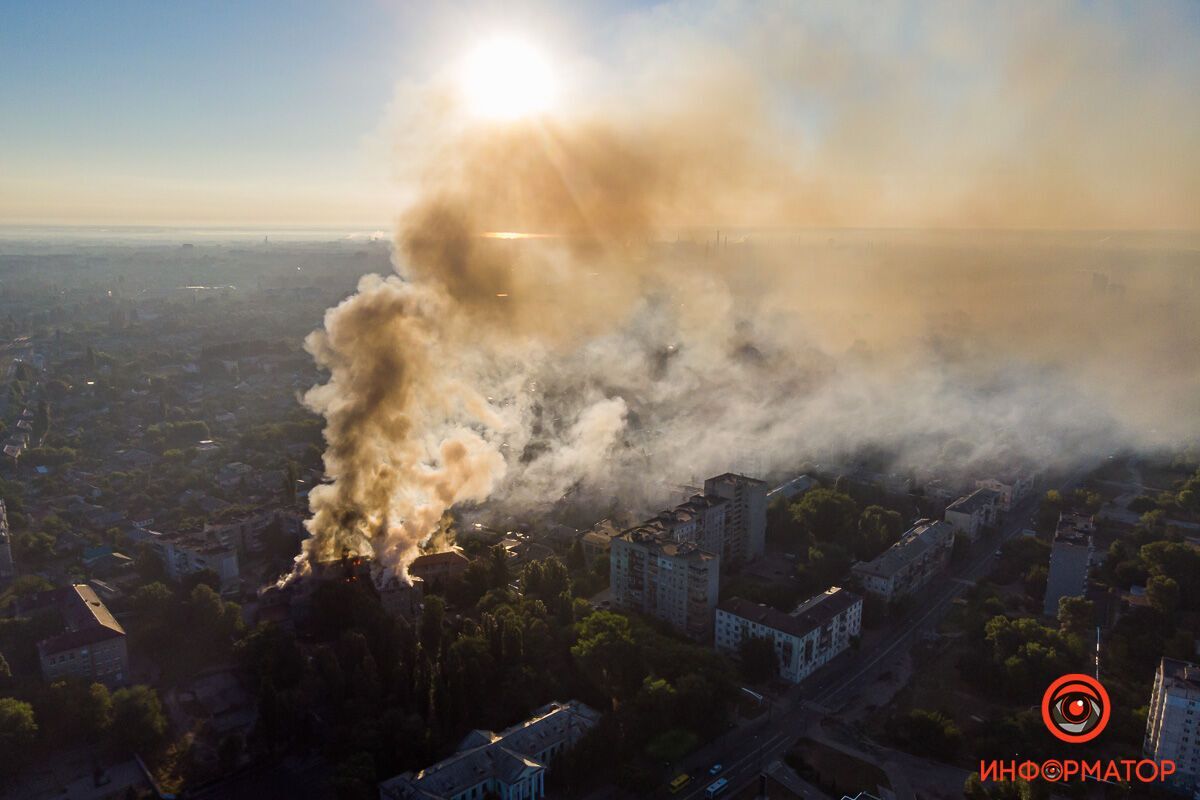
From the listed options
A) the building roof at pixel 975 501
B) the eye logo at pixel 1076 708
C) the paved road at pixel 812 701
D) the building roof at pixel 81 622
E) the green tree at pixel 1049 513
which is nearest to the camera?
the paved road at pixel 812 701

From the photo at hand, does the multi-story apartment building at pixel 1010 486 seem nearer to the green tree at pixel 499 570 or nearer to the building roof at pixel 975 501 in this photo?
the building roof at pixel 975 501

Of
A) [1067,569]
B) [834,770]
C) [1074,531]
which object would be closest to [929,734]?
[834,770]

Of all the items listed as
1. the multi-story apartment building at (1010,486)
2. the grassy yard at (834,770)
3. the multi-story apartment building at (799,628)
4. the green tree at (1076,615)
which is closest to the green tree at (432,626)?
the multi-story apartment building at (799,628)

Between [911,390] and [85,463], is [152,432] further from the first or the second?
[911,390]

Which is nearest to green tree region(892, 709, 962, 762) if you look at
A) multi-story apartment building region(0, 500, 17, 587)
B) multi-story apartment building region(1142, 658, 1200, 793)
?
multi-story apartment building region(1142, 658, 1200, 793)

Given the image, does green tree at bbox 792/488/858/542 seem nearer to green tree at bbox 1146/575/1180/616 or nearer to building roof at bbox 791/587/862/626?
building roof at bbox 791/587/862/626
